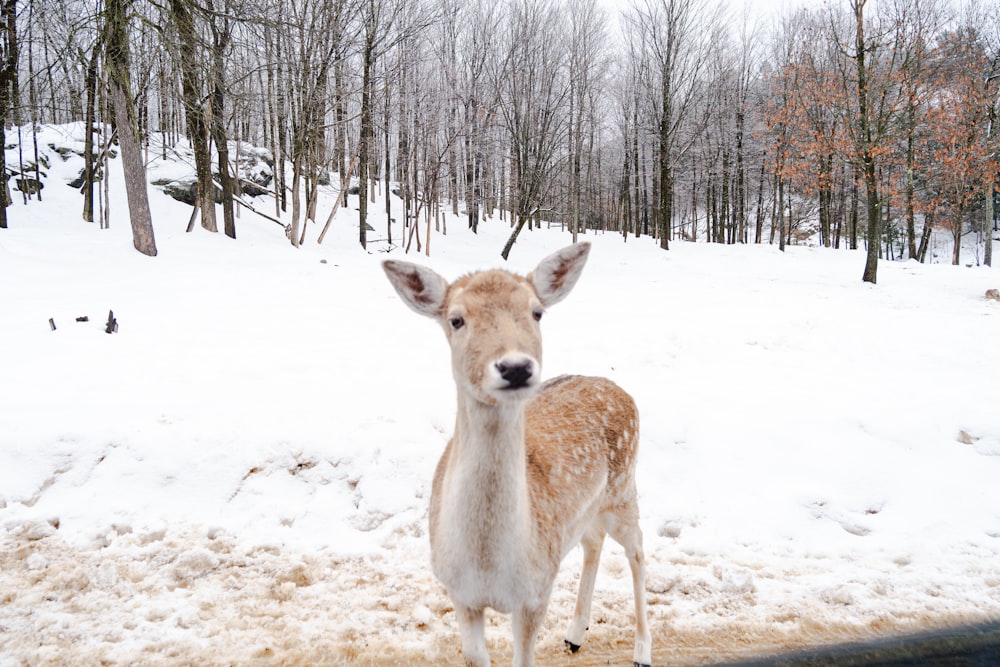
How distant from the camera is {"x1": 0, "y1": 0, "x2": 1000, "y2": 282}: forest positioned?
47.9 feet

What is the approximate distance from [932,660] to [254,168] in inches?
1461

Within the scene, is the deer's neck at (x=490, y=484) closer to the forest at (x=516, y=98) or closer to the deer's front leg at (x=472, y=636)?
the deer's front leg at (x=472, y=636)

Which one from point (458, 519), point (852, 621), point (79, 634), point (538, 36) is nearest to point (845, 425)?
point (852, 621)

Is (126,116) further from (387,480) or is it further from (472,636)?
(472,636)

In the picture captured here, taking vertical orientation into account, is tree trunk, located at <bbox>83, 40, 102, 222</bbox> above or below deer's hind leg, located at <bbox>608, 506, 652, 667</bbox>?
above

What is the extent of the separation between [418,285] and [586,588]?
236cm

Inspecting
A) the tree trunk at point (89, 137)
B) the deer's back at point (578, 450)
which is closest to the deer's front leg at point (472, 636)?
the deer's back at point (578, 450)

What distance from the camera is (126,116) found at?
12.2 m

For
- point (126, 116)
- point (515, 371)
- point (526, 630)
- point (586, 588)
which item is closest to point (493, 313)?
point (515, 371)

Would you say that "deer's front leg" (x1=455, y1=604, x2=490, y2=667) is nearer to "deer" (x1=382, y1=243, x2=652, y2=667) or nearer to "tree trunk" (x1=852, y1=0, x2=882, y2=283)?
"deer" (x1=382, y1=243, x2=652, y2=667)

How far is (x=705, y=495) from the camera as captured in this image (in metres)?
5.48

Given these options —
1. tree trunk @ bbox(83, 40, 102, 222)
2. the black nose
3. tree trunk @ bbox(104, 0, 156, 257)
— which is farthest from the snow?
tree trunk @ bbox(83, 40, 102, 222)

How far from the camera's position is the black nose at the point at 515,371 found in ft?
6.98

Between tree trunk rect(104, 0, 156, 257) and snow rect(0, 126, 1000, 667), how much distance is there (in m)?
2.85
